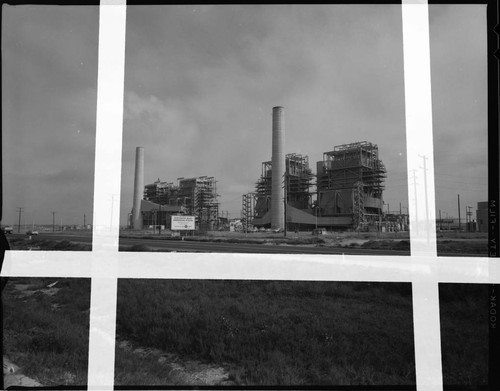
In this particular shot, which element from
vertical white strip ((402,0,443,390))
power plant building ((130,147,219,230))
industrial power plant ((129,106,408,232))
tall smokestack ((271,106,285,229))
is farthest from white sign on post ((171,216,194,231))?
vertical white strip ((402,0,443,390))

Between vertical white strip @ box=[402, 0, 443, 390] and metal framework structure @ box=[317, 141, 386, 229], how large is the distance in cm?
1341

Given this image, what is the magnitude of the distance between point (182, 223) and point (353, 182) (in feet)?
32.4

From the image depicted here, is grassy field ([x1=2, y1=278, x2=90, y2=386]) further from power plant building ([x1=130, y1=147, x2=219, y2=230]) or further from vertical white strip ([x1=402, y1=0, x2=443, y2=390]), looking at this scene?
power plant building ([x1=130, y1=147, x2=219, y2=230])

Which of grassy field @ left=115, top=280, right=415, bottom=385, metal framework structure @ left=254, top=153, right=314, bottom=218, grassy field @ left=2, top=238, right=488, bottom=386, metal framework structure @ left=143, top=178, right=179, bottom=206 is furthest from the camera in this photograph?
metal framework structure @ left=254, top=153, right=314, bottom=218

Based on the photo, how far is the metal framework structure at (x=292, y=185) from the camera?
1666cm

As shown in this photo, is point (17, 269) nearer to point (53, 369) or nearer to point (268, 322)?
point (53, 369)

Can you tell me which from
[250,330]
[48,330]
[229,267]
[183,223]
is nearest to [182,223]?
[183,223]

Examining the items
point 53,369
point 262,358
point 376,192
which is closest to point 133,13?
point 53,369

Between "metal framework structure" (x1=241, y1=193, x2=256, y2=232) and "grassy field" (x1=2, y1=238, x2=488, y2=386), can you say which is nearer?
"grassy field" (x1=2, y1=238, x2=488, y2=386)

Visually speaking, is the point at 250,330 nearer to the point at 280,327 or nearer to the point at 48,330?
the point at 280,327

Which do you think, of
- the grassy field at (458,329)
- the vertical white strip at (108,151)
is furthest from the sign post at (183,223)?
the vertical white strip at (108,151)

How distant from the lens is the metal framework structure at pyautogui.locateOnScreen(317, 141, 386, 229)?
48.2 ft

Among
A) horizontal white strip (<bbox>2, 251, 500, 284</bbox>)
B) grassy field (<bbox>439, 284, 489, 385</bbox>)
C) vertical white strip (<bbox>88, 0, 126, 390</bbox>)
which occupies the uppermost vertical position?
vertical white strip (<bbox>88, 0, 126, 390</bbox>)

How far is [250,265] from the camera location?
1066mm
